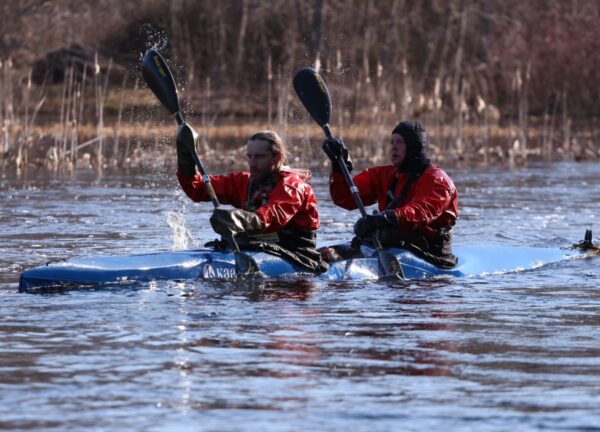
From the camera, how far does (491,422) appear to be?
198 inches

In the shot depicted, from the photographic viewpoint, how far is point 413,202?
9.12 metres

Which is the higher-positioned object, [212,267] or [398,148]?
[398,148]

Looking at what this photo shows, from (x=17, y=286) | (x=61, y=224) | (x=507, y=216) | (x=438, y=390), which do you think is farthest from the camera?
(x=507, y=216)

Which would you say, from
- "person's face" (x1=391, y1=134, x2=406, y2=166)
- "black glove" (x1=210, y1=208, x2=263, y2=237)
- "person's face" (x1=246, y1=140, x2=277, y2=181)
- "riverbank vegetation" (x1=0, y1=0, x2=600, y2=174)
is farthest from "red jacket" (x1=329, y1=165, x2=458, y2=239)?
"riverbank vegetation" (x1=0, y1=0, x2=600, y2=174)

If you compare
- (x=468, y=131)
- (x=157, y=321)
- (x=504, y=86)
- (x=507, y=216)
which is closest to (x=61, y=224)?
(x=507, y=216)

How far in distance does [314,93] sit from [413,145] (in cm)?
155

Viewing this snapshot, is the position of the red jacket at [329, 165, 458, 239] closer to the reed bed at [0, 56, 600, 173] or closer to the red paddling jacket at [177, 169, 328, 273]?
the red paddling jacket at [177, 169, 328, 273]

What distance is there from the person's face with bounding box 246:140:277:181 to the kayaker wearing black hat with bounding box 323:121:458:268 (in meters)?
0.81

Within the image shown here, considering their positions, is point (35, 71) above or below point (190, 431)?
above

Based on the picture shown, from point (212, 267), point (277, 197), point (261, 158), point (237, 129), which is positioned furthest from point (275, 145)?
point (237, 129)

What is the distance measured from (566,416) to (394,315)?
2.54m

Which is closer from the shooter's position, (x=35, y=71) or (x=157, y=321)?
(x=157, y=321)

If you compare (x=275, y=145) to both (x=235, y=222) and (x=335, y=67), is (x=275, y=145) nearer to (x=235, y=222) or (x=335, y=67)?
(x=235, y=222)

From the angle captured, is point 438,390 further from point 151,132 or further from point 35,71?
point 35,71
